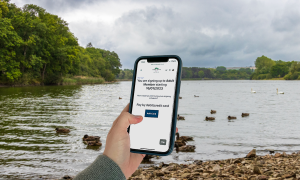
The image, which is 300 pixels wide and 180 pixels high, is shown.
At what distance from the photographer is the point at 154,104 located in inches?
86.4

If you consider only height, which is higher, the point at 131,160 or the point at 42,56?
the point at 42,56

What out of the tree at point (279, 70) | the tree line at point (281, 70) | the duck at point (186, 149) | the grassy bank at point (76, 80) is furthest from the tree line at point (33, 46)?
the tree at point (279, 70)

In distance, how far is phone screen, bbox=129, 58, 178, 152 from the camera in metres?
2.06

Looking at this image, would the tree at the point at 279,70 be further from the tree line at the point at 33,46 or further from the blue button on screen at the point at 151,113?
the blue button on screen at the point at 151,113

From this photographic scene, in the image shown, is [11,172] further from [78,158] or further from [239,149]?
[239,149]

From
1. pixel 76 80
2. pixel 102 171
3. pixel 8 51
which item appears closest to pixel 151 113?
pixel 102 171

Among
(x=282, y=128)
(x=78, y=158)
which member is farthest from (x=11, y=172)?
(x=282, y=128)

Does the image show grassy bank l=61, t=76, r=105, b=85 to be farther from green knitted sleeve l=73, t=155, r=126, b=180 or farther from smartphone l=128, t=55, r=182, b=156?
green knitted sleeve l=73, t=155, r=126, b=180

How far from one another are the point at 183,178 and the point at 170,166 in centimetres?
173

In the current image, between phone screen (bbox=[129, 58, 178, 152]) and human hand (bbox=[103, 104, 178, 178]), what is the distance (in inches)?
8.1

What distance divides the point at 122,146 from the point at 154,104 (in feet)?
2.07

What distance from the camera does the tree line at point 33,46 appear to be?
59375mm

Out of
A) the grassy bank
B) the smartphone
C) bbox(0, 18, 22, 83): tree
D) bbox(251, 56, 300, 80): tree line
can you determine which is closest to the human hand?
the smartphone

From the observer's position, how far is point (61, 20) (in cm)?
7831
